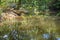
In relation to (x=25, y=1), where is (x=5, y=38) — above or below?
above

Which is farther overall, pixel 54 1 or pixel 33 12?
pixel 54 1

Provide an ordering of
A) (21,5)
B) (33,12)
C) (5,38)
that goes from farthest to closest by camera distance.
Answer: (21,5), (33,12), (5,38)

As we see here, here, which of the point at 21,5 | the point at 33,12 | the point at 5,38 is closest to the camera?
the point at 5,38

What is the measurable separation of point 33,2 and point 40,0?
1393 millimetres

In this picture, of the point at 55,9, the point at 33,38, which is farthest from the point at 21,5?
the point at 33,38

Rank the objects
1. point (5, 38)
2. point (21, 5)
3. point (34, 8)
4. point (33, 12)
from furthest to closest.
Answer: point (21, 5), point (34, 8), point (33, 12), point (5, 38)

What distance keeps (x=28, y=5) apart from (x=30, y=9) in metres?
2.00

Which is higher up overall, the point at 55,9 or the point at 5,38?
the point at 5,38

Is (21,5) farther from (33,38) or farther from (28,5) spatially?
(33,38)

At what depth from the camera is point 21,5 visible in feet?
81.7

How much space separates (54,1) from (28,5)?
397cm

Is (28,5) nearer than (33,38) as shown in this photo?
No

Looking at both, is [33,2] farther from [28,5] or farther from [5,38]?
[5,38]

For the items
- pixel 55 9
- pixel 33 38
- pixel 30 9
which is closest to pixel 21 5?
pixel 30 9
